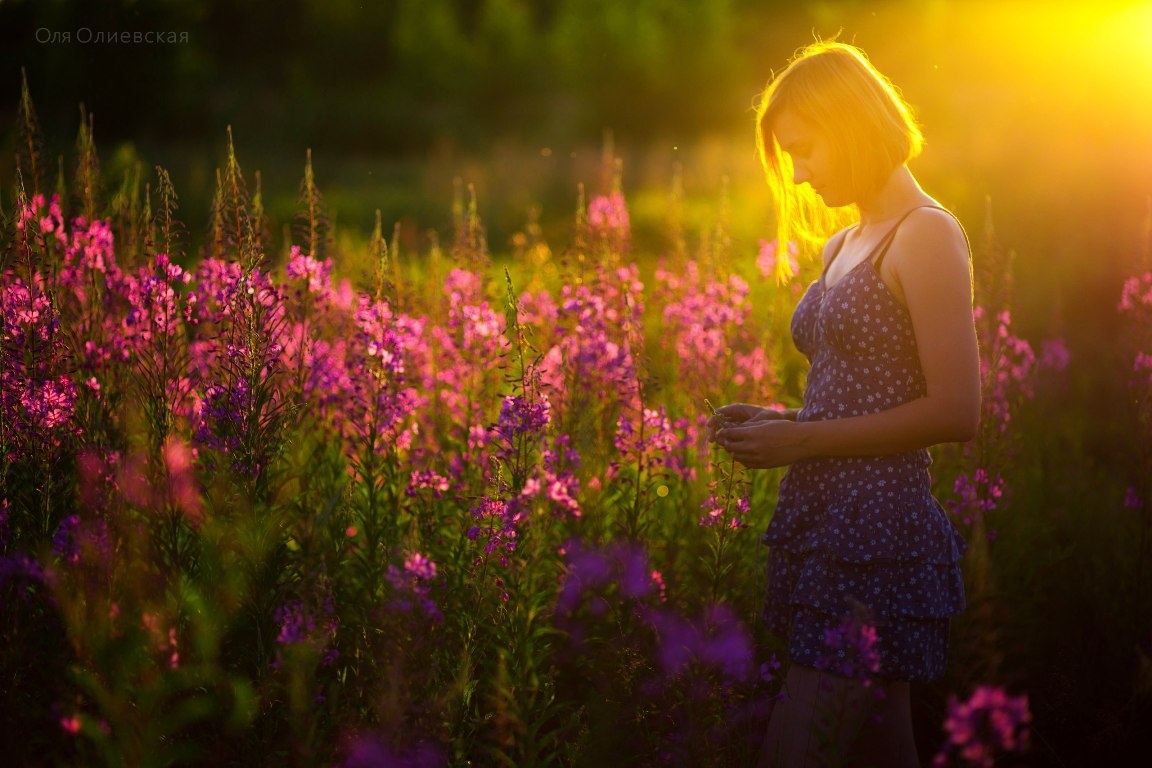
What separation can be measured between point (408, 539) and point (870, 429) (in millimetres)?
1264

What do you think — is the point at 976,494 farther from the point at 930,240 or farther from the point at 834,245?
the point at 930,240

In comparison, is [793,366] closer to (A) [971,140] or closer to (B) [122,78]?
(A) [971,140]

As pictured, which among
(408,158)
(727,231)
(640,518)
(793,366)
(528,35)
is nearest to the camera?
(640,518)

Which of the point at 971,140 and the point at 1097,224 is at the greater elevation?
the point at 971,140

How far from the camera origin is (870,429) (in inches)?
96.8

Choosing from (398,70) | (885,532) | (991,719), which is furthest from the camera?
(398,70)

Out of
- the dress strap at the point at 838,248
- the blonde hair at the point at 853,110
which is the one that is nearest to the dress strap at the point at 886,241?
the blonde hair at the point at 853,110

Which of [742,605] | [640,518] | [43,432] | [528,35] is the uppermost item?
[528,35]

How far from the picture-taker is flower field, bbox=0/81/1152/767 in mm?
2736

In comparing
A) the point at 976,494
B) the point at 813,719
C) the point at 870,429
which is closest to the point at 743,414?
the point at 870,429

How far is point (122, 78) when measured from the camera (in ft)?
109

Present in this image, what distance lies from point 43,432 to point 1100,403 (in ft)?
22.8

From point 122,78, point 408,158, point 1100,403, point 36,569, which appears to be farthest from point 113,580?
point 408,158

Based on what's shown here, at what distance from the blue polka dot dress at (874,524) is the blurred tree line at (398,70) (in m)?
28.6
